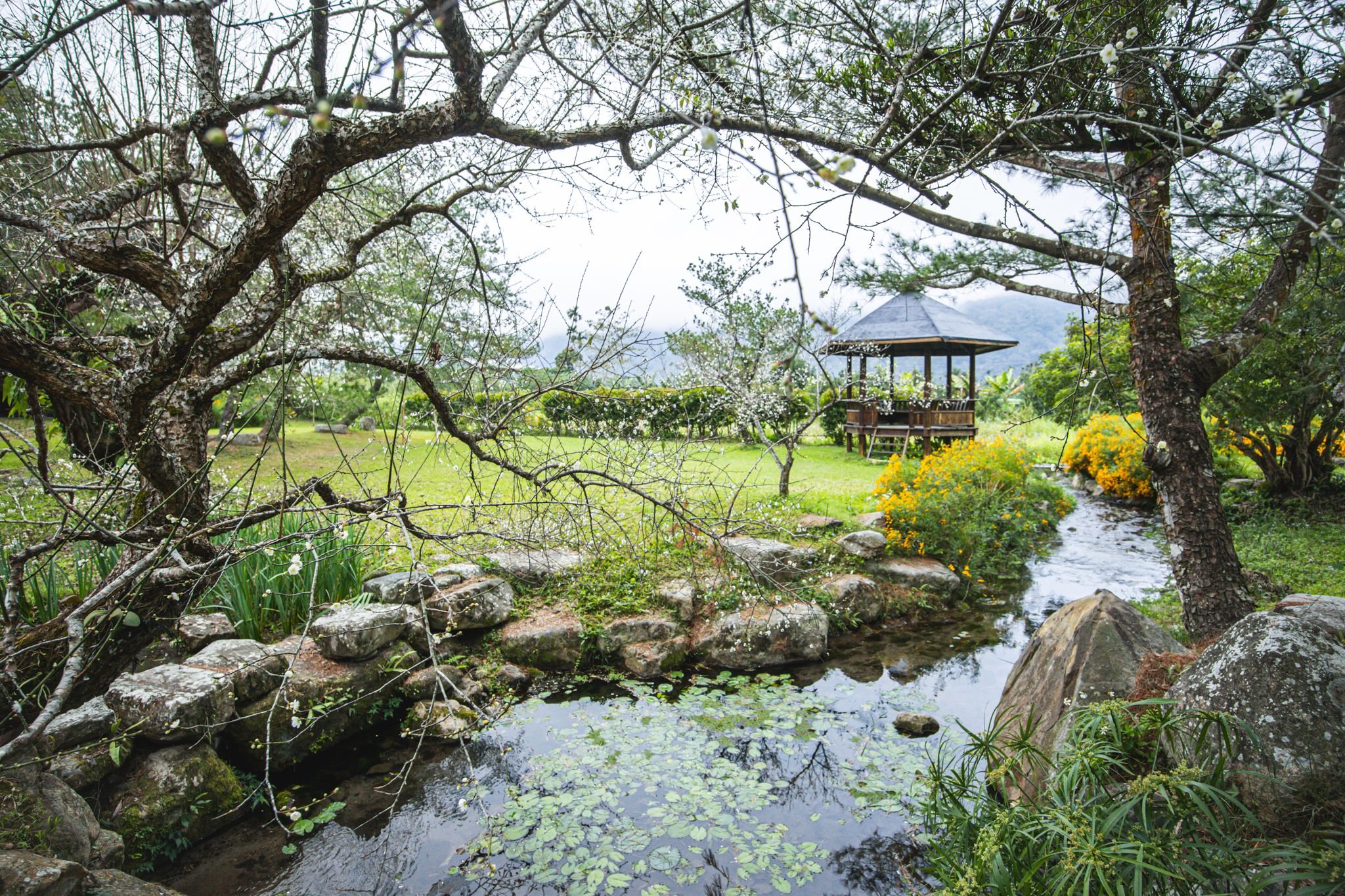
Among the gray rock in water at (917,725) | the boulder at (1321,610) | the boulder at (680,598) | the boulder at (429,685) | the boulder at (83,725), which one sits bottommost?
the gray rock in water at (917,725)

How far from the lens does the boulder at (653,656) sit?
4.67 meters

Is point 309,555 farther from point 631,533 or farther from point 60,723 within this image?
point 631,533

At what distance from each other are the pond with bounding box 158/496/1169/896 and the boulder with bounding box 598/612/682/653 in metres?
0.33

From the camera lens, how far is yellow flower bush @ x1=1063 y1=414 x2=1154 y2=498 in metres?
10.1

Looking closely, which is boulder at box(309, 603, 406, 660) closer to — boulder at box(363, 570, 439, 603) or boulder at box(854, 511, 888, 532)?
boulder at box(363, 570, 439, 603)

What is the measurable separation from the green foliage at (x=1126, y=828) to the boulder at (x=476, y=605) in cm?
314

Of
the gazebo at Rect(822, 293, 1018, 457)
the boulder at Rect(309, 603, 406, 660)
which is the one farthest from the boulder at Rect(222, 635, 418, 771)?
the gazebo at Rect(822, 293, 1018, 457)

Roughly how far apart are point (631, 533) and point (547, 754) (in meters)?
2.91

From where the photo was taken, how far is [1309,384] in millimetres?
6074

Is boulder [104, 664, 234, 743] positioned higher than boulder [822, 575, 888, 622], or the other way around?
boulder [104, 664, 234, 743]

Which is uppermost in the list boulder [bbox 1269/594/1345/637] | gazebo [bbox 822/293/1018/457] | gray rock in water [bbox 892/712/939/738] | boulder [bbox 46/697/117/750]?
gazebo [bbox 822/293/1018/457]

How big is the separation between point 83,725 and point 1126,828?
4.18 meters

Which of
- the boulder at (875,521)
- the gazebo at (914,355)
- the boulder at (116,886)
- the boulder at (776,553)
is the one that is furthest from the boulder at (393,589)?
the gazebo at (914,355)

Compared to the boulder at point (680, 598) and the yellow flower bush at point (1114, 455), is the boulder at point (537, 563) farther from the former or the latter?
the yellow flower bush at point (1114, 455)
